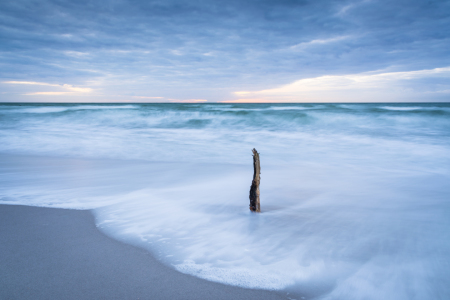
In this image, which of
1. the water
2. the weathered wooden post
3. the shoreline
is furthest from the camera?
the weathered wooden post

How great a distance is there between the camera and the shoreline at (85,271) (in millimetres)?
2104

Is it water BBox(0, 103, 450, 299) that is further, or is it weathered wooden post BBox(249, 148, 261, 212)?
weathered wooden post BBox(249, 148, 261, 212)

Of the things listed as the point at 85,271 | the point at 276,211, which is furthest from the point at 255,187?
the point at 85,271

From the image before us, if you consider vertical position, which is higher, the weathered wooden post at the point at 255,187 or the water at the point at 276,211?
the weathered wooden post at the point at 255,187

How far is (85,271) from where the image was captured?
2324 mm

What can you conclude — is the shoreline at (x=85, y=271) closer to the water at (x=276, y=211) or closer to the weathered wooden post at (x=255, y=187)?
the water at (x=276, y=211)

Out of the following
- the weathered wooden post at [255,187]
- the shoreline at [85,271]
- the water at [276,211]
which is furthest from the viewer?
the weathered wooden post at [255,187]

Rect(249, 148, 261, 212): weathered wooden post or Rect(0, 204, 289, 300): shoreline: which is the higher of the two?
Rect(249, 148, 261, 212): weathered wooden post

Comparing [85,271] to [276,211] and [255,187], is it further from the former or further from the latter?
[276,211]

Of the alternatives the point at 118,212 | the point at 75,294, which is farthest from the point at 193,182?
the point at 75,294

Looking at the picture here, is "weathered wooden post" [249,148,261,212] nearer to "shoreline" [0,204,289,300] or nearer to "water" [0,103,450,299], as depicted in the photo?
"water" [0,103,450,299]

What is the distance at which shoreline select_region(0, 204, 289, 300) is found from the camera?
2104 mm

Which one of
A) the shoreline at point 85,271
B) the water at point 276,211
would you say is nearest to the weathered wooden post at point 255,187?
the water at point 276,211

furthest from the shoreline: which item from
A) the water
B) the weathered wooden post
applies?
the weathered wooden post
